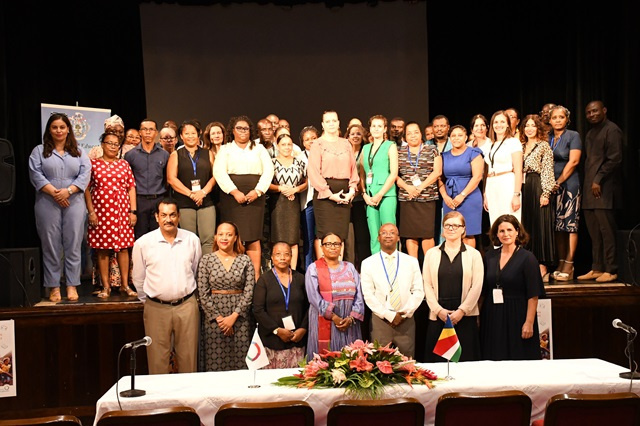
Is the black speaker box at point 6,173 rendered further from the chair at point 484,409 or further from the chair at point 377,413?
the chair at point 484,409

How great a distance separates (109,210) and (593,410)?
13.7 ft

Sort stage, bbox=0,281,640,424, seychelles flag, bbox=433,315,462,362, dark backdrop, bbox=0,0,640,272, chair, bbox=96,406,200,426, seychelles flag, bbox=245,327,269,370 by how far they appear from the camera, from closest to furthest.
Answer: chair, bbox=96,406,200,426, seychelles flag, bbox=245,327,269,370, seychelles flag, bbox=433,315,462,362, stage, bbox=0,281,640,424, dark backdrop, bbox=0,0,640,272

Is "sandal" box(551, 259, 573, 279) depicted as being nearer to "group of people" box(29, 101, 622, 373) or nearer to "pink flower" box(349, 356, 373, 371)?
"group of people" box(29, 101, 622, 373)

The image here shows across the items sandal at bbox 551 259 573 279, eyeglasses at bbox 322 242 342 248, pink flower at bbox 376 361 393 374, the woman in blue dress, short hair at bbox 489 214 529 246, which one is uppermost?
the woman in blue dress

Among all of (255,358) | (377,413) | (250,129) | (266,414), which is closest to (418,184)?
(250,129)

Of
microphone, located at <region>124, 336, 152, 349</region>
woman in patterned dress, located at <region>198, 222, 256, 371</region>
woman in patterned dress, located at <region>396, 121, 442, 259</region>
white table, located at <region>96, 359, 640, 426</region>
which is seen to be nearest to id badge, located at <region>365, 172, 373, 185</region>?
woman in patterned dress, located at <region>396, 121, 442, 259</region>

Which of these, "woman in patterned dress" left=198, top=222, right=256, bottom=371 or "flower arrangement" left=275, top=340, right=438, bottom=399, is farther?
"woman in patterned dress" left=198, top=222, right=256, bottom=371

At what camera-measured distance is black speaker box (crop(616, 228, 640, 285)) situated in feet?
20.2

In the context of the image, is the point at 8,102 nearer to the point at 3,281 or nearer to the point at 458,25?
the point at 3,281

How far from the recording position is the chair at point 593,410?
2.92m

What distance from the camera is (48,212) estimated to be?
225 inches

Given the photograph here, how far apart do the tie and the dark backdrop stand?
3210mm

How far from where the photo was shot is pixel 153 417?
2.83m

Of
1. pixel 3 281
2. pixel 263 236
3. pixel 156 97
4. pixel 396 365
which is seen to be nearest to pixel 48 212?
pixel 3 281
